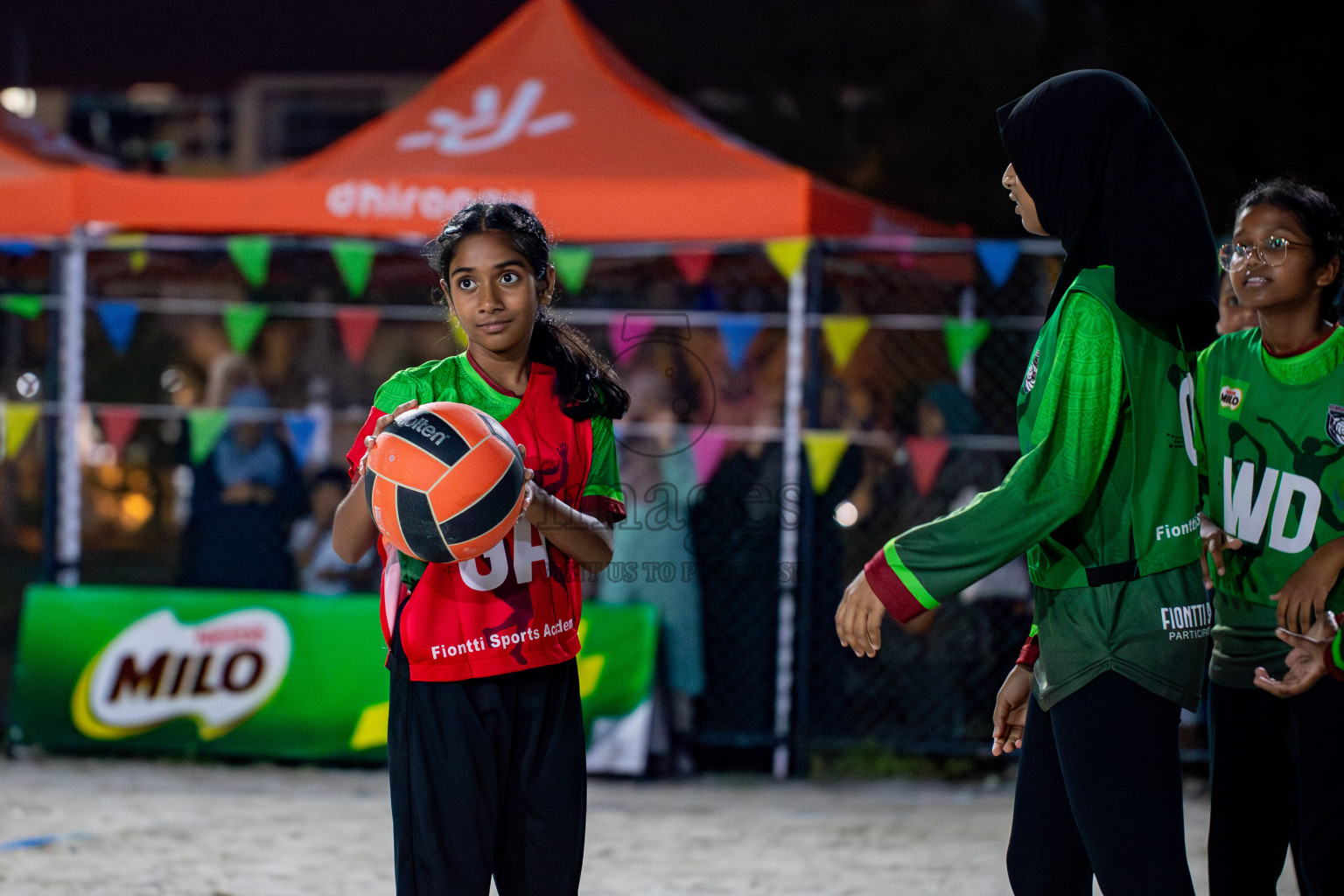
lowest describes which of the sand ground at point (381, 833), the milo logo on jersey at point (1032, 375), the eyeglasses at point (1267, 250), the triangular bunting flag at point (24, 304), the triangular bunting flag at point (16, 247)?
the sand ground at point (381, 833)

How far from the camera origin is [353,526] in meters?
2.73

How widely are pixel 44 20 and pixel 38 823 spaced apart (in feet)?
33.9

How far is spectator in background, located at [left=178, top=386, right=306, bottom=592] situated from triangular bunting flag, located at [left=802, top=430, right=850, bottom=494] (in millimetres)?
3352

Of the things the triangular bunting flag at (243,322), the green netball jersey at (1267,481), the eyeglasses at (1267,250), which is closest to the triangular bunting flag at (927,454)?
the green netball jersey at (1267,481)

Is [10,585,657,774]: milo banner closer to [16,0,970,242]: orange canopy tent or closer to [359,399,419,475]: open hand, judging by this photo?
[16,0,970,242]: orange canopy tent

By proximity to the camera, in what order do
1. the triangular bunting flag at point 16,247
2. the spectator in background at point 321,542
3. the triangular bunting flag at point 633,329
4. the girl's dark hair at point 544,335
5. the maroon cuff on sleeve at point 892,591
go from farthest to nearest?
the spectator in background at point 321,542, the triangular bunting flag at point 16,247, the triangular bunting flag at point 633,329, the girl's dark hair at point 544,335, the maroon cuff on sleeve at point 892,591

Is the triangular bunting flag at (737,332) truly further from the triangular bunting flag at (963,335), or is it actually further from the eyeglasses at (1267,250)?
the eyeglasses at (1267,250)

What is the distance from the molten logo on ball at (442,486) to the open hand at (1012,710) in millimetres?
1104

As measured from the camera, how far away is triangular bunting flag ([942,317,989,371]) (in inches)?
258

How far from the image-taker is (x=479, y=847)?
2652 millimetres

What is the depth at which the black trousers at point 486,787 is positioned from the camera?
2637 mm

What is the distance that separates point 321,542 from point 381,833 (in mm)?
2804

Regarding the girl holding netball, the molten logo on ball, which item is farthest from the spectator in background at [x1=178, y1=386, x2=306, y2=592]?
the molten logo on ball

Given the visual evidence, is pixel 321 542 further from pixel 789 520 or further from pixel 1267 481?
pixel 1267 481
